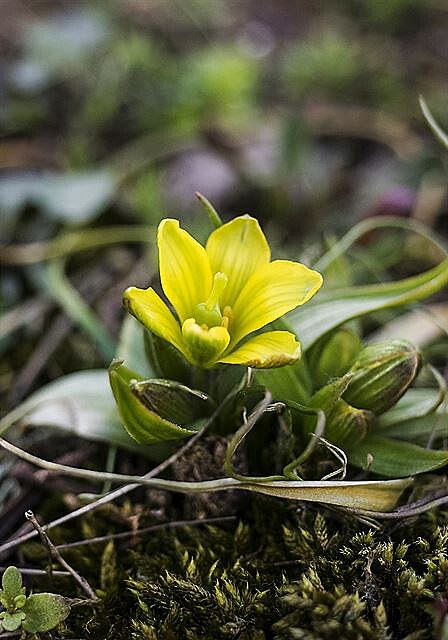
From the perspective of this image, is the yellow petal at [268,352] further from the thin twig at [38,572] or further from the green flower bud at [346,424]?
the thin twig at [38,572]

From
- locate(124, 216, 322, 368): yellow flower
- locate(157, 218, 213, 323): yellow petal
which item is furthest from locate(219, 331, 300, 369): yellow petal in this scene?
locate(157, 218, 213, 323): yellow petal

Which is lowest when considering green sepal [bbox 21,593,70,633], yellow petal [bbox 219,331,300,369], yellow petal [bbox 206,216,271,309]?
green sepal [bbox 21,593,70,633]

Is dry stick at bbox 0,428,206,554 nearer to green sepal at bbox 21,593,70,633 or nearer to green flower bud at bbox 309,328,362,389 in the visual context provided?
green sepal at bbox 21,593,70,633

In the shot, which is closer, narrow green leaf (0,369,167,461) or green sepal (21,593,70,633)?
green sepal (21,593,70,633)

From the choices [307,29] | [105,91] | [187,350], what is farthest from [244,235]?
[307,29]

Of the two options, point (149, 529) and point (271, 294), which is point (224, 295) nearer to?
point (271, 294)

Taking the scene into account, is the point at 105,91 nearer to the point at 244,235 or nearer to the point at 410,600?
the point at 244,235

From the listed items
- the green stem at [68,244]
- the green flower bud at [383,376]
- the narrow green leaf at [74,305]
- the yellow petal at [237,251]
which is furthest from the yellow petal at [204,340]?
the green stem at [68,244]
